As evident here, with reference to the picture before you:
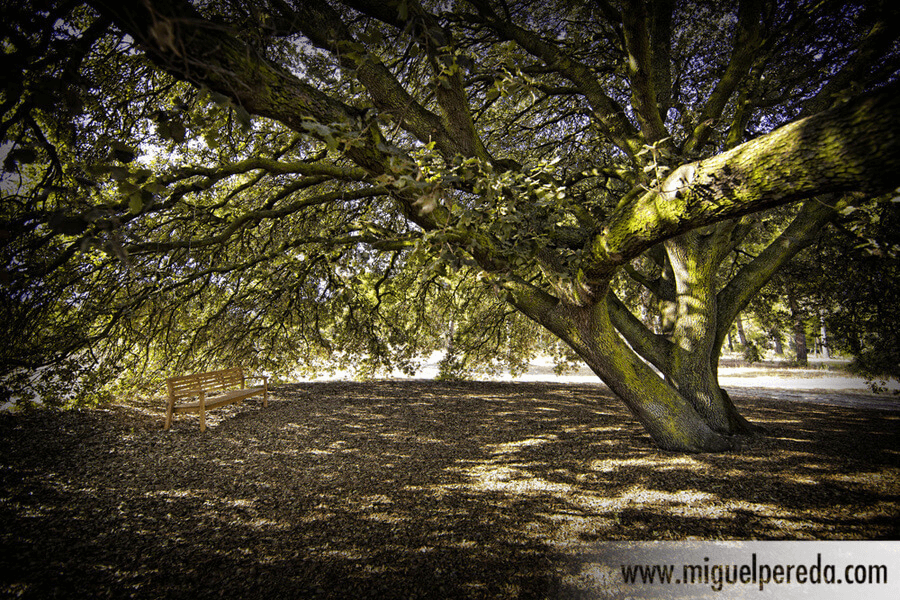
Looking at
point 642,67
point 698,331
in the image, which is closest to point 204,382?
point 698,331

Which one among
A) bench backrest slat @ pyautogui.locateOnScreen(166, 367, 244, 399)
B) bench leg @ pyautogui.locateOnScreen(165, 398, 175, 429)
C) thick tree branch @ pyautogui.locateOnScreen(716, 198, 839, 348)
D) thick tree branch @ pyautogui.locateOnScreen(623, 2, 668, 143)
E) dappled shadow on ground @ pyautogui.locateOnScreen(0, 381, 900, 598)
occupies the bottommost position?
dappled shadow on ground @ pyautogui.locateOnScreen(0, 381, 900, 598)

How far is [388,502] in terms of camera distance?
356 cm

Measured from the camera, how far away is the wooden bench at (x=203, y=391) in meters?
5.99

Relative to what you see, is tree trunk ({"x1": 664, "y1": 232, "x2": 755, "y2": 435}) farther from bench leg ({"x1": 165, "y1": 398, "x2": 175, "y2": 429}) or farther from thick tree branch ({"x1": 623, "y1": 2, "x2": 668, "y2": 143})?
bench leg ({"x1": 165, "y1": 398, "x2": 175, "y2": 429})

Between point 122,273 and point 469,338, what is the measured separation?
6.85 meters

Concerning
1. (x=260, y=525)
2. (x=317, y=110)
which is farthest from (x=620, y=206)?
(x=260, y=525)

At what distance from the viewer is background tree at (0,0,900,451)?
2.07 m

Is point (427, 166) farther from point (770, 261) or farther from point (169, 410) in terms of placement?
point (169, 410)

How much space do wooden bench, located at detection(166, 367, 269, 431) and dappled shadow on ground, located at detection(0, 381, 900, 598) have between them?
370mm

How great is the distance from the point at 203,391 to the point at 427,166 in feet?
18.5

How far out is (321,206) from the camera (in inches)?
261

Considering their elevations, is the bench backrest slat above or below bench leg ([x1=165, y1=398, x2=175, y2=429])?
above

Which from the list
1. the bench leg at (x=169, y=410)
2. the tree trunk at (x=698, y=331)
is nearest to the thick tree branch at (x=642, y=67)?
the tree trunk at (x=698, y=331)

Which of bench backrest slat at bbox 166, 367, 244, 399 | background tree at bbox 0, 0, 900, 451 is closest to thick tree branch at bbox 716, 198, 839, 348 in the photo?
background tree at bbox 0, 0, 900, 451
